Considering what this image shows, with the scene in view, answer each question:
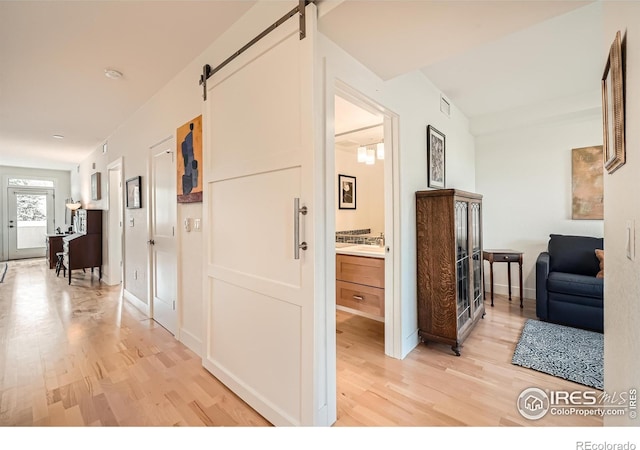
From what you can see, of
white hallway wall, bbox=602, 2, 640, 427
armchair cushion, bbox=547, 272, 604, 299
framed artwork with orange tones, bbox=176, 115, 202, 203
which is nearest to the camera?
white hallway wall, bbox=602, 2, 640, 427

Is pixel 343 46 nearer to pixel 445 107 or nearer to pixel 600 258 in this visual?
pixel 445 107

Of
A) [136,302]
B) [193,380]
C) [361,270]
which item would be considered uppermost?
[361,270]

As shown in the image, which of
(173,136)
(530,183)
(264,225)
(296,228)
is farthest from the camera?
(530,183)

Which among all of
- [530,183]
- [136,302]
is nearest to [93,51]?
[136,302]

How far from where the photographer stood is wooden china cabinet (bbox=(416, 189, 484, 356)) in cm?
234

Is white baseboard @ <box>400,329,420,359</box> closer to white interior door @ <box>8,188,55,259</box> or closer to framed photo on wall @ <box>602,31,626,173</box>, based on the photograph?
framed photo on wall @ <box>602,31,626,173</box>

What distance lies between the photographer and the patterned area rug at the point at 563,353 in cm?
201

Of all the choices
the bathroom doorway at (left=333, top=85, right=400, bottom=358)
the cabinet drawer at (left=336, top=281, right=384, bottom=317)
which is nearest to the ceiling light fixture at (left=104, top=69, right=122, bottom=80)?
the bathroom doorway at (left=333, top=85, right=400, bottom=358)

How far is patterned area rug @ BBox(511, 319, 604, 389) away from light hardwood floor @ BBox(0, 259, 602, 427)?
88mm

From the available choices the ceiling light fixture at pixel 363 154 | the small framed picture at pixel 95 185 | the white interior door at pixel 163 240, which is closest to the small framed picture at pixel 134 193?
the white interior door at pixel 163 240

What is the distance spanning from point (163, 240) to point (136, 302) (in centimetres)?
130

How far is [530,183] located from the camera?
12.4 ft

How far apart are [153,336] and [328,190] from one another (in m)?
2.44

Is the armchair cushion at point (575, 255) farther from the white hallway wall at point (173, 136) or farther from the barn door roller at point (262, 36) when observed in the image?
the white hallway wall at point (173, 136)
